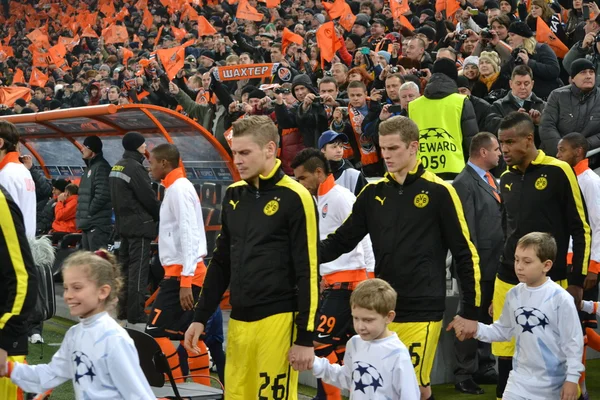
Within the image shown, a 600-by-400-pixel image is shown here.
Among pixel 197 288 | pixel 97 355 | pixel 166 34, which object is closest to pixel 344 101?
pixel 197 288

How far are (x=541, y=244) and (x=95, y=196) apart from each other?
772cm

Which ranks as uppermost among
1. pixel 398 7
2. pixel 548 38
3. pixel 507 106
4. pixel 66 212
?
pixel 398 7

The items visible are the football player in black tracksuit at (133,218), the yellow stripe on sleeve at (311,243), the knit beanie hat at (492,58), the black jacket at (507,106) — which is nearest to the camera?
the yellow stripe on sleeve at (311,243)

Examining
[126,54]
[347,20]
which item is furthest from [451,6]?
[126,54]

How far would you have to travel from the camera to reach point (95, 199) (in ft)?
41.7

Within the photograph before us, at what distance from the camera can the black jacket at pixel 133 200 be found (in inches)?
423

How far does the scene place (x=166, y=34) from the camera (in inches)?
1108

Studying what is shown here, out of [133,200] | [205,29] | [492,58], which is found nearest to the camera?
[133,200]

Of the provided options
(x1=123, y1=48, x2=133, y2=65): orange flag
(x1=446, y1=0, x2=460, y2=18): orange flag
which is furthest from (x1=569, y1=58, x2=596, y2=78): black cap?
(x1=123, y1=48, x2=133, y2=65): orange flag

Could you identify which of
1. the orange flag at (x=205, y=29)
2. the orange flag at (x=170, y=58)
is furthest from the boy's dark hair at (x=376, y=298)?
the orange flag at (x=205, y=29)

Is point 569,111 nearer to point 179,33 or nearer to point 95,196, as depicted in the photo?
point 95,196

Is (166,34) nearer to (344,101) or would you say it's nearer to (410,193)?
(344,101)

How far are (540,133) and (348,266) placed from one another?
281cm

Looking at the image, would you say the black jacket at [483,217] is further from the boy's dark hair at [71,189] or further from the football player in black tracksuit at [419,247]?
the boy's dark hair at [71,189]
